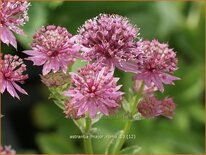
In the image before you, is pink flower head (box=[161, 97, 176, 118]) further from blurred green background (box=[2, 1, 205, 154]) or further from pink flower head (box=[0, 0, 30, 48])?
blurred green background (box=[2, 1, 205, 154])

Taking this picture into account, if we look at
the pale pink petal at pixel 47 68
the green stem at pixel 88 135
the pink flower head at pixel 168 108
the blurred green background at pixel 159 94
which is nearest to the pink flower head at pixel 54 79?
the pale pink petal at pixel 47 68

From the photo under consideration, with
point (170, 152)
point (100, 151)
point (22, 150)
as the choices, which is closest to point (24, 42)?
point (100, 151)

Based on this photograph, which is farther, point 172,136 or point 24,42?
point 172,136

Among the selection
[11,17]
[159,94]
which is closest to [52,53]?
[11,17]

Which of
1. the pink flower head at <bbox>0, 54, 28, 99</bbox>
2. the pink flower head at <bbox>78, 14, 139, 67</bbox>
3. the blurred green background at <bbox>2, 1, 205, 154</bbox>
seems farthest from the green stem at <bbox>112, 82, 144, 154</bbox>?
the blurred green background at <bbox>2, 1, 205, 154</bbox>

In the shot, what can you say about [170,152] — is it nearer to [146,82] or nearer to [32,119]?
[32,119]

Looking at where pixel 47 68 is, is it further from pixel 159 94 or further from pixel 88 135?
pixel 159 94
